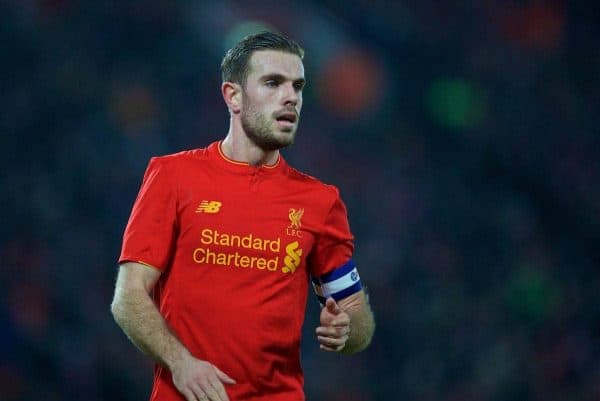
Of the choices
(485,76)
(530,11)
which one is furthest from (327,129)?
(530,11)

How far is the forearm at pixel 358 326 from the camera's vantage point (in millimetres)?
2887

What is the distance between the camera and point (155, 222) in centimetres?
265

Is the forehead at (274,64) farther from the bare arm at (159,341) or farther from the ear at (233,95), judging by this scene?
the bare arm at (159,341)

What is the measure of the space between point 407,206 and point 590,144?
1303 millimetres

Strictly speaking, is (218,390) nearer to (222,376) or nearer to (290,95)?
(222,376)

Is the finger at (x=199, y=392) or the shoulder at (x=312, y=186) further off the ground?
the shoulder at (x=312, y=186)

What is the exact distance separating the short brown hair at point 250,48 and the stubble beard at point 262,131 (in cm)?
12

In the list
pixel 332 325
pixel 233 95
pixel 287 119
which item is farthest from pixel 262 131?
pixel 332 325

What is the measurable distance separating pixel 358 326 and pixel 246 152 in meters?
0.64

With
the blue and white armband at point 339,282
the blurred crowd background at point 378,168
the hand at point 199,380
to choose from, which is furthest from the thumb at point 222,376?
the blurred crowd background at point 378,168

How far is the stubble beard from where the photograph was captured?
280 cm

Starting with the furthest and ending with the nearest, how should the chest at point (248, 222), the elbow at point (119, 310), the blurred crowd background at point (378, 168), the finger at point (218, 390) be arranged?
the blurred crowd background at point (378, 168) → the chest at point (248, 222) → the elbow at point (119, 310) → the finger at point (218, 390)

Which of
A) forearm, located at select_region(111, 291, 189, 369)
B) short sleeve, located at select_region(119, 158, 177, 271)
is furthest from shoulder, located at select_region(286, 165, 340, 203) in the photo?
forearm, located at select_region(111, 291, 189, 369)

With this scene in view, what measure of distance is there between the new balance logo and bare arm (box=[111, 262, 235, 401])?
248mm
